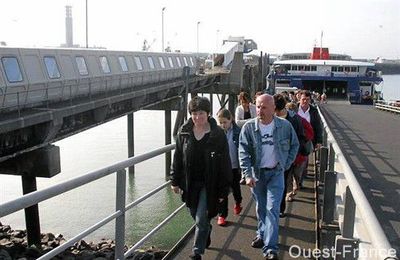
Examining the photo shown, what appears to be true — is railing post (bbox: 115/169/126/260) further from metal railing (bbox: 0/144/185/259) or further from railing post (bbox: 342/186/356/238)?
railing post (bbox: 342/186/356/238)

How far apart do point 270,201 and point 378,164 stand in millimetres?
5095

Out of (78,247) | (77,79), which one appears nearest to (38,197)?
(78,247)

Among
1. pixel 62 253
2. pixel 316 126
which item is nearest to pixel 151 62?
pixel 62 253

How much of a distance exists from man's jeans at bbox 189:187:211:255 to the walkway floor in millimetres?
286

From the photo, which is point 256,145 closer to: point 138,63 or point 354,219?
point 354,219

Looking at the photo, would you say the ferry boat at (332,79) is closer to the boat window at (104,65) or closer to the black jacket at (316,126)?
the boat window at (104,65)

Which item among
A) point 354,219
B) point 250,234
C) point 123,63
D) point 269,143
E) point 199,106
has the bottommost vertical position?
point 250,234

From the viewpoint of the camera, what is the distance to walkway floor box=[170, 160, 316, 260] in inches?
187

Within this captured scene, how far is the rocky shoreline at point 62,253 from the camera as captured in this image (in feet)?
35.3

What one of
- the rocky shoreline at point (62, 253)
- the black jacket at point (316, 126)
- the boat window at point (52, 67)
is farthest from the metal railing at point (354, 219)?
the boat window at point (52, 67)

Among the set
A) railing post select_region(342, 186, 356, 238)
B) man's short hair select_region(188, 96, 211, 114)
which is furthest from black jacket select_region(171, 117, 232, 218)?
railing post select_region(342, 186, 356, 238)

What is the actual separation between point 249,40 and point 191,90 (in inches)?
2165

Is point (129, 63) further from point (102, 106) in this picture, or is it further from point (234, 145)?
point (234, 145)

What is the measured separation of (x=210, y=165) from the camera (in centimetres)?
403
